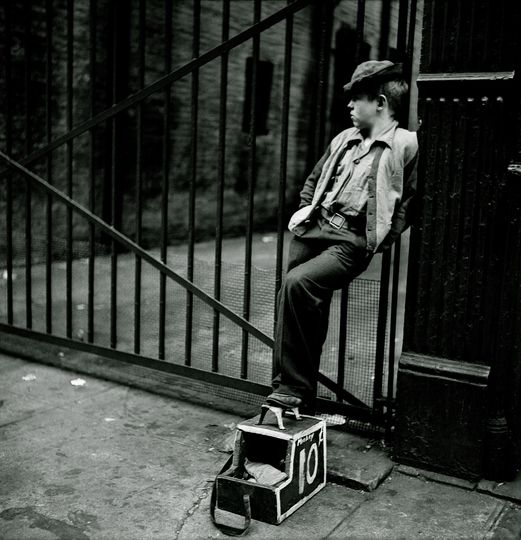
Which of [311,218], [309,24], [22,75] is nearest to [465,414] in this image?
[311,218]

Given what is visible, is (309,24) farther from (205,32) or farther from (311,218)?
(311,218)

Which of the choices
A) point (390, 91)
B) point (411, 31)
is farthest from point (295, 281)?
point (411, 31)

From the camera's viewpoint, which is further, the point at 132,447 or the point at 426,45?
the point at 132,447

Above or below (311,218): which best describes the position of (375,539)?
below

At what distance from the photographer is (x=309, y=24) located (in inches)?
510

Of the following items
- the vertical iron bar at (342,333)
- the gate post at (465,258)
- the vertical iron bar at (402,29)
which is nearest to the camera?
the gate post at (465,258)

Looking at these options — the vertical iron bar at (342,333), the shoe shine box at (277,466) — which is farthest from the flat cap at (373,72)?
the shoe shine box at (277,466)

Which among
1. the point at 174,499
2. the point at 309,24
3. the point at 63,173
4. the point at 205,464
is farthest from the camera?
the point at 309,24

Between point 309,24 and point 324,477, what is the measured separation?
425 inches

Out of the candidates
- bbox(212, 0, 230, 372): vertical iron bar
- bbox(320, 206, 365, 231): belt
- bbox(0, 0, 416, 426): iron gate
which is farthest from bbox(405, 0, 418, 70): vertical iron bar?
bbox(212, 0, 230, 372): vertical iron bar

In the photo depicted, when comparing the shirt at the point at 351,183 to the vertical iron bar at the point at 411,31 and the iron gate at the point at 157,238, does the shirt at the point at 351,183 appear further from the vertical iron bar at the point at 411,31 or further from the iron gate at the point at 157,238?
the vertical iron bar at the point at 411,31

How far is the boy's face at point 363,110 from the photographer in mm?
3785

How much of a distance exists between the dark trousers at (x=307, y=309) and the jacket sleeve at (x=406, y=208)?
0.46ft

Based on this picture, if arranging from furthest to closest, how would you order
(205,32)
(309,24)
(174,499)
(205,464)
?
(309,24) → (205,32) → (205,464) → (174,499)
